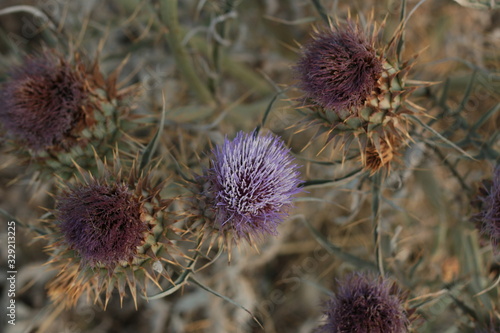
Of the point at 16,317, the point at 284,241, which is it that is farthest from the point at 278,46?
the point at 16,317

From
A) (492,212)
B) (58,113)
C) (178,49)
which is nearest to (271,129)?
(178,49)

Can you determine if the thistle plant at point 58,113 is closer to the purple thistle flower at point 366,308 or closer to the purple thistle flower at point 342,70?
the purple thistle flower at point 342,70

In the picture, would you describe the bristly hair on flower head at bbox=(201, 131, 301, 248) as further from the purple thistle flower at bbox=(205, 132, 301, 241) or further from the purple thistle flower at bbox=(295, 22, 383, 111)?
the purple thistle flower at bbox=(295, 22, 383, 111)

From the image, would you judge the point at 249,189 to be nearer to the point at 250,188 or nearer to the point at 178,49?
the point at 250,188

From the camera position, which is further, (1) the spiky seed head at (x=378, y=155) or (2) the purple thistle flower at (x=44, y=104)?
(2) the purple thistle flower at (x=44, y=104)

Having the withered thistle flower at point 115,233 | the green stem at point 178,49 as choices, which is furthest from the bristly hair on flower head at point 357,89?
the green stem at point 178,49

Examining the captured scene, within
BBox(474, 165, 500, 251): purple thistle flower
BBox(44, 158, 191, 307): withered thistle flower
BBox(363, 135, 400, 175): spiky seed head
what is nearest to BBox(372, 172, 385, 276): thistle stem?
BBox(363, 135, 400, 175): spiky seed head
